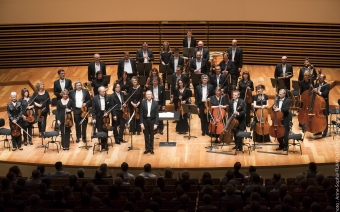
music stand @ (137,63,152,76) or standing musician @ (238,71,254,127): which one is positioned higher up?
music stand @ (137,63,152,76)

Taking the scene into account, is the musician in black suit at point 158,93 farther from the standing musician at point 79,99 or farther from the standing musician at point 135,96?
the standing musician at point 79,99

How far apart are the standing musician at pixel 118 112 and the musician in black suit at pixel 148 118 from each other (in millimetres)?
508

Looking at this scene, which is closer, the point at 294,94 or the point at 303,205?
the point at 303,205

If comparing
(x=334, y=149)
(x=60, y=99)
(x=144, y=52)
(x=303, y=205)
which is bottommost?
(x=303, y=205)

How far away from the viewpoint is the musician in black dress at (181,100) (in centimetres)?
1328

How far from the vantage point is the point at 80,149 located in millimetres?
12789

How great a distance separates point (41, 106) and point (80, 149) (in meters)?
1.06

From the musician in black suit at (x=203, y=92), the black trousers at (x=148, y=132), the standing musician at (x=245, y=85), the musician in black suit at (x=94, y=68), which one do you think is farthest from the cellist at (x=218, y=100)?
the musician in black suit at (x=94, y=68)

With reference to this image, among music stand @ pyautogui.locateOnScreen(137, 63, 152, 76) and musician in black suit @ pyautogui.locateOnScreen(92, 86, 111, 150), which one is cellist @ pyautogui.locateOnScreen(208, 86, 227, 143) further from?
music stand @ pyautogui.locateOnScreen(137, 63, 152, 76)

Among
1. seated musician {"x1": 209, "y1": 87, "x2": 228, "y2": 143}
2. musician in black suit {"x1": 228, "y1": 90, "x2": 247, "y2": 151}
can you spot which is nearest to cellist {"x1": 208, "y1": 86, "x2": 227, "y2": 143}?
seated musician {"x1": 209, "y1": 87, "x2": 228, "y2": 143}

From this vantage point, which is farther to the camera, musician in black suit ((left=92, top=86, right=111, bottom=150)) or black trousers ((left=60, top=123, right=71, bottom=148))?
black trousers ((left=60, top=123, right=71, bottom=148))

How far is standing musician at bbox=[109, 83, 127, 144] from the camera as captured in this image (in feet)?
42.0

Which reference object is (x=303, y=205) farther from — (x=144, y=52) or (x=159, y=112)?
(x=144, y=52)

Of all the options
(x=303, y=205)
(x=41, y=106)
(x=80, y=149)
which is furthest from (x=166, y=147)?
(x=303, y=205)
